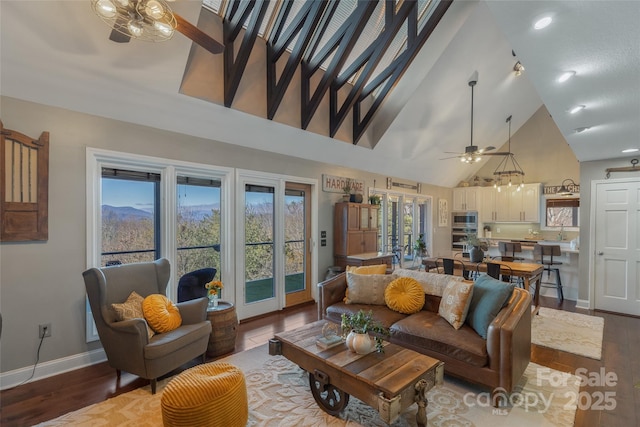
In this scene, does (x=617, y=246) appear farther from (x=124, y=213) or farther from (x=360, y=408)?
(x=124, y=213)

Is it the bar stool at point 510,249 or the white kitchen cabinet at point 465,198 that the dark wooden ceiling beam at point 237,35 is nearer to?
the bar stool at point 510,249

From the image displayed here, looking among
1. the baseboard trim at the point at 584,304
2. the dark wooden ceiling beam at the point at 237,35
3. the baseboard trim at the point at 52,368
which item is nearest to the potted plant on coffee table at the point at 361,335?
the baseboard trim at the point at 52,368

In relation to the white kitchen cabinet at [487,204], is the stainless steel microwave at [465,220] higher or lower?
lower

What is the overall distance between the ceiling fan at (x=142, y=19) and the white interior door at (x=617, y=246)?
6.26m

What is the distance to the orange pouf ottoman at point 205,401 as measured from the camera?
181cm

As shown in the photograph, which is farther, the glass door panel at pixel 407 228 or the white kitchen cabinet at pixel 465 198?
the white kitchen cabinet at pixel 465 198

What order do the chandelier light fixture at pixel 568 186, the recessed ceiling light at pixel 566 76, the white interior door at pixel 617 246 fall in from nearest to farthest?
the recessed ceiling light at pixel 566 76 < the white interior door at pixel 617 246 < the chandelier light fixture at pixel 568 186

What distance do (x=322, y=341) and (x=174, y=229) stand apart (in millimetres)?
2358

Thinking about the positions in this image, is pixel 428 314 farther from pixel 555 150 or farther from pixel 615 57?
pixel 555 150

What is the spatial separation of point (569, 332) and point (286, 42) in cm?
525

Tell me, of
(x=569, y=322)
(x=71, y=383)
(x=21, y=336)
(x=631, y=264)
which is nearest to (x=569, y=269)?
(x=631, y=264)

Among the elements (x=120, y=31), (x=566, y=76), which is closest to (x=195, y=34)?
(x=120, y=31)

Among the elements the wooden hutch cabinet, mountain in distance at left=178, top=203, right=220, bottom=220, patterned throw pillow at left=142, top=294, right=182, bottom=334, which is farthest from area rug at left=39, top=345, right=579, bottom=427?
the wooden hutch cabinet

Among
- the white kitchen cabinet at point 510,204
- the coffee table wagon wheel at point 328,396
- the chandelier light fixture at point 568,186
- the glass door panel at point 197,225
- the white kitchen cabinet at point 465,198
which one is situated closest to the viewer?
the coffee table wagon wheel at point 328,396
